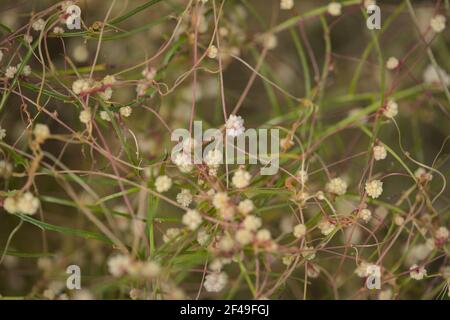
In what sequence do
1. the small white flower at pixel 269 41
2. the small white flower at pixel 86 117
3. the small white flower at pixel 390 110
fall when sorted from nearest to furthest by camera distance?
the small white flower at pixel 86 117 → the small white flower at pixel 390 110 → the small white flower at pixel 269 41

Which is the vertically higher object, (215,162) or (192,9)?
(192,9)

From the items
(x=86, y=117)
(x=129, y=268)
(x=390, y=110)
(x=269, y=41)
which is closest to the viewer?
(x=129, y=268)

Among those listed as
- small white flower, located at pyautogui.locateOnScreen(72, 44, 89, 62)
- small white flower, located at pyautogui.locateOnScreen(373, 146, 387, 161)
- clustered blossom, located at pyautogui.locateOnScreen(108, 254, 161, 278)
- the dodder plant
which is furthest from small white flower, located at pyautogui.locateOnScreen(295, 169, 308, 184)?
small white flower, located at pyautogui.locateOnScreen(72, 44, 89, 62)

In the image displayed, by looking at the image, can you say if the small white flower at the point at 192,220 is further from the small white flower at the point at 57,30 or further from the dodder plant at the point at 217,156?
the small white flower at the point at 57,30

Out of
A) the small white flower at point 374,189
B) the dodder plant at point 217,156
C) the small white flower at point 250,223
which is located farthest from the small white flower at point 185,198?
the small white flower at point 374,189

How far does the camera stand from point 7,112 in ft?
2.95

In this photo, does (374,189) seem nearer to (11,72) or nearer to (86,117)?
(86,117)

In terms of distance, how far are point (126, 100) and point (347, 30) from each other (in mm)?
433

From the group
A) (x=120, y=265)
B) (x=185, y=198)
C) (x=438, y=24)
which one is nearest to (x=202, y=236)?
(x=185, y=198)

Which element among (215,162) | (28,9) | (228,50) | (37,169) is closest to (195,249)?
(215,162)

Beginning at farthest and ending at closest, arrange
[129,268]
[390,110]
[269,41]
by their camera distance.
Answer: [269,41], [390,110], [129,268]

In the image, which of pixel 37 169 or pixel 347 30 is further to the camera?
pixel 347 30

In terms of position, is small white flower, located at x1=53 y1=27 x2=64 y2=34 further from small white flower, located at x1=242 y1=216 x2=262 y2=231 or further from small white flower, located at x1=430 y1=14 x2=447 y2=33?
small white flower, located at x1=430 y1=14 x2=447 y2=33
